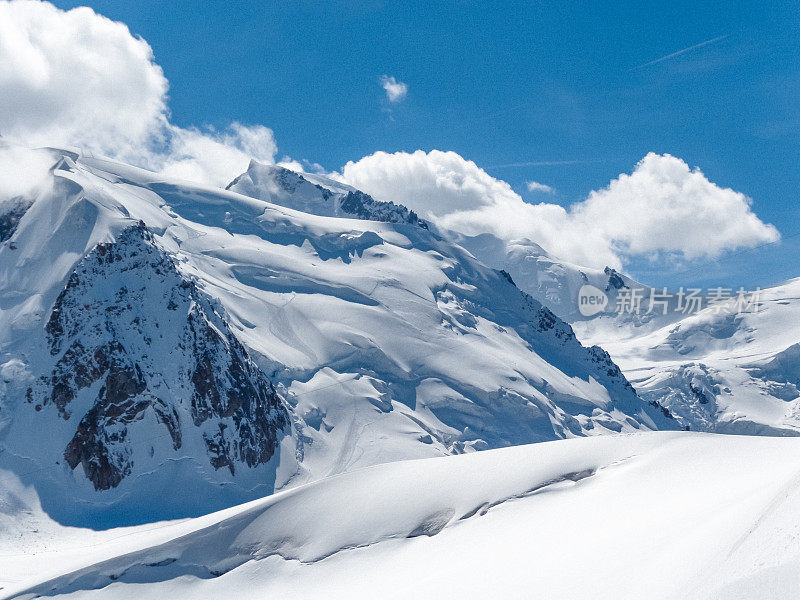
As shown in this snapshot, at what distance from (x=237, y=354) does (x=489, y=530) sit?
93.0 metres

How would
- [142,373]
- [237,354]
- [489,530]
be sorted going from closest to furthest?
[489,530] < [142,373] < [237,354]

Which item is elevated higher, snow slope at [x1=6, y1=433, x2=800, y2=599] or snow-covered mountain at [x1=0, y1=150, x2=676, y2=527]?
snow-covered mountain at [x1=0, y1=150, x2=676, y2=527]

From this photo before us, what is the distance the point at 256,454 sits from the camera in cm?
11162

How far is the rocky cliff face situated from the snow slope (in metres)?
65.8

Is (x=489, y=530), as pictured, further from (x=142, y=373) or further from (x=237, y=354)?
(x=237, y=354)

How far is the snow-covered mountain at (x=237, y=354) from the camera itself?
10012 centimetres

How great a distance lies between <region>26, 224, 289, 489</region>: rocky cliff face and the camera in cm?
10031

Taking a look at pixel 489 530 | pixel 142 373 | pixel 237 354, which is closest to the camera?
pixel 489 530

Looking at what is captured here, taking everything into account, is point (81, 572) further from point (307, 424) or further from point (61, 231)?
point (61, 231)

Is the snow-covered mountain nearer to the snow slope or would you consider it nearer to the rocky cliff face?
the rocky cliff face

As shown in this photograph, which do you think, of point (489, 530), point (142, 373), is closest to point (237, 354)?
point (142, 373)

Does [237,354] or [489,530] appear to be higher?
[237,354]

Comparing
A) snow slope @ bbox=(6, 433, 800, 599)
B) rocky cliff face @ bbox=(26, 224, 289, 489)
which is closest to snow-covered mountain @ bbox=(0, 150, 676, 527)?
rocky cliff face @ bbox=(26, 224, 289, 489)

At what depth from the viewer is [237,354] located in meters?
120
